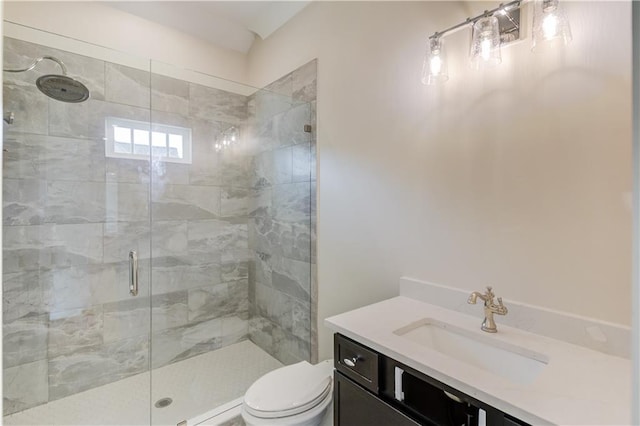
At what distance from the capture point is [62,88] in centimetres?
209

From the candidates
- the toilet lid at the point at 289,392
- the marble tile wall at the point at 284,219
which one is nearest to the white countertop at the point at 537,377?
the toilet lid at the point at 289,392

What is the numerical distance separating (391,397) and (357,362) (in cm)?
17

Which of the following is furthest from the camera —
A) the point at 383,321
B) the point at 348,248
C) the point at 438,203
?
the point at 348,248

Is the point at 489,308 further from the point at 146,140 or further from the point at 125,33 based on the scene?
the point at 125,33

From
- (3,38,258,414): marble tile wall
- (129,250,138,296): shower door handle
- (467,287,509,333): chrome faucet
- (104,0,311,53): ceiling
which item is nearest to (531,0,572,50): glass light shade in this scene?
(467,287,509,333): chrome faucet

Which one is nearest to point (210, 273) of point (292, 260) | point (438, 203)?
point (292, 260)

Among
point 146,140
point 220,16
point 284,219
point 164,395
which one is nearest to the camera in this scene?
point 164,395

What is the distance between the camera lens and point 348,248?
6.72 ft

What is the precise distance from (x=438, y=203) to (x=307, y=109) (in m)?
1.23

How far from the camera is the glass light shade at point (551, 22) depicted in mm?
1188

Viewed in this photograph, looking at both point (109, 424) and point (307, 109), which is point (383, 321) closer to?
point (307, 109)

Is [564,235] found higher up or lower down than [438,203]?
lower down

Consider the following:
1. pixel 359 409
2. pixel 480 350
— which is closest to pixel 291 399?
pixel 359 409

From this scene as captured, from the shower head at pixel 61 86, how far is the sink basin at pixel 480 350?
2.42 meters
